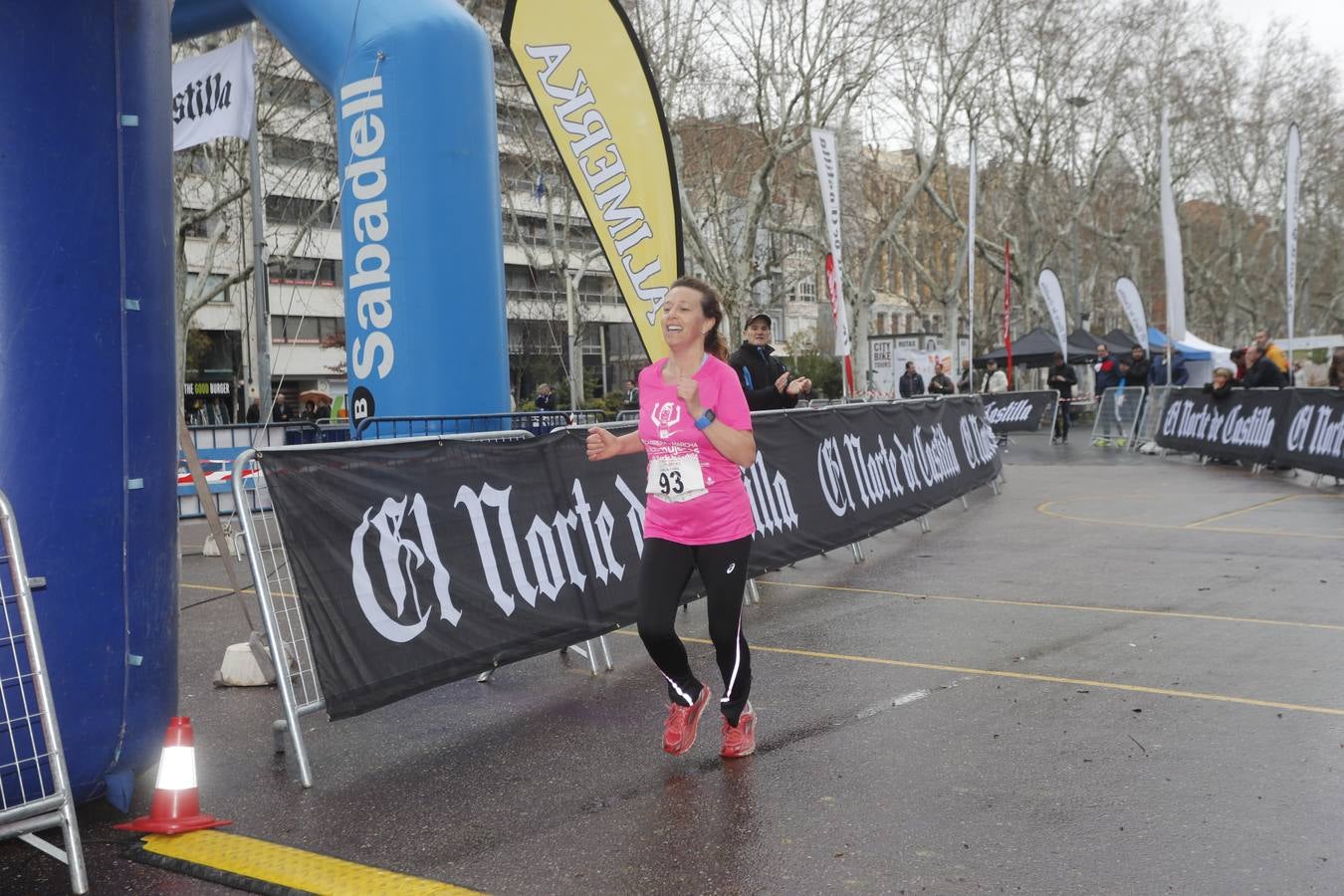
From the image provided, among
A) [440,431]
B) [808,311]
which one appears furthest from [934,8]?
[808,311]

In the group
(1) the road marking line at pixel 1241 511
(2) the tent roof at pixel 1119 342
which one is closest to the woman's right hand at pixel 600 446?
(1) the road marking line at pixel 1241 511

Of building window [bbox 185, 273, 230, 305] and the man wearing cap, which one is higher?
building window [bbox 185, 273, 230, 305]

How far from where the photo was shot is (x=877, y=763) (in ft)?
16.5

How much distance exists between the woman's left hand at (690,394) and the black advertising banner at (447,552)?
156 cm

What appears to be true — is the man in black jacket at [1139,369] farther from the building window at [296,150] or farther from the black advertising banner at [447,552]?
the black advertising banner at [447,552]

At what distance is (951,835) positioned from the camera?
417 cm

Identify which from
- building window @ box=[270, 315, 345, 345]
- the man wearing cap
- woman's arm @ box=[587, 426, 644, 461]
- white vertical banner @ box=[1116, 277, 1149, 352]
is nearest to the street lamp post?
white vertical banner @ box=[1116, 277, 1149, 352]

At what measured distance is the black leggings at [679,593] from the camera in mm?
4961

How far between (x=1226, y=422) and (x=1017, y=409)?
39.1 ft

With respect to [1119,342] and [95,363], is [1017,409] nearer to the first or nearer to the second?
[1119,342]

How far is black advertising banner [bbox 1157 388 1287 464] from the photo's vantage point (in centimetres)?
1834

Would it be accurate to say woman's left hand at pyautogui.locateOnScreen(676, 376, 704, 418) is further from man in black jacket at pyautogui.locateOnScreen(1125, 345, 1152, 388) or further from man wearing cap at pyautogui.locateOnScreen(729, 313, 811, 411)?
man in black jacket at pyautogui.locateOnScreen(1125, 345, 1152, 388)

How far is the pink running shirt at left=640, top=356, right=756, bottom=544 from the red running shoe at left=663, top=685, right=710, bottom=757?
73cm

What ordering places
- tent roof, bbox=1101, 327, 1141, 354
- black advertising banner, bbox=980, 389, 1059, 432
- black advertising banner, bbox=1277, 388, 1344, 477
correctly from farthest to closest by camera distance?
1. tent roof, bbox=1101, 327, 1141, 354
2. black advertising banner, bbox=980, 389, 1059, 432
3. black advertising banner, bbox=1277, 388, 1344, 477
